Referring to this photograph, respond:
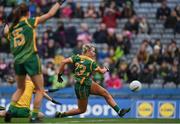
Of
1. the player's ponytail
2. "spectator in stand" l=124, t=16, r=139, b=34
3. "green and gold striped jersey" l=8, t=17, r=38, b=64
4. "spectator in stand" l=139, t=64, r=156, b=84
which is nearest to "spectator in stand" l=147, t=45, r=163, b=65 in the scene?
"spectator in stand" l=139, t=64, r=156, b=84

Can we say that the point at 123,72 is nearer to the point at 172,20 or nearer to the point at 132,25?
the point at 132,25

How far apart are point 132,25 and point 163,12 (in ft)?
5.30

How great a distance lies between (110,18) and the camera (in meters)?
30.9

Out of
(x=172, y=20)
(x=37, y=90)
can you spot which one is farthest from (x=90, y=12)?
(x=37, y=90)

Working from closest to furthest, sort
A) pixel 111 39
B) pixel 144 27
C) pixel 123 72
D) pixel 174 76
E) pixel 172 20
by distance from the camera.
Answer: pixel 174 76, pixel 123 72, pixel 111 39, pixel 144 27, pixel 172 20

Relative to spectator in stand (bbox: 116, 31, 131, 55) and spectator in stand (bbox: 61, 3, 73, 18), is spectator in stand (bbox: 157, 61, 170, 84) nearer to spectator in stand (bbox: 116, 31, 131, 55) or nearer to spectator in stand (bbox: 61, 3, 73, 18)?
spectator in stand (bbox: 116, 31, 131, 55)

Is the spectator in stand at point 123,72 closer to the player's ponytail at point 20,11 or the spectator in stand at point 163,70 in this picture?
the spectator in stand at point 163,70

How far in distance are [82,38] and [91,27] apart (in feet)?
7.61

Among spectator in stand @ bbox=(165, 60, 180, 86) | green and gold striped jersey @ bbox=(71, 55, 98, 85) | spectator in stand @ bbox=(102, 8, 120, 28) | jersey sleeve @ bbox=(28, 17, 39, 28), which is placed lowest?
green and gold striped jersey @ bbox=(71, 55, 98, 85)

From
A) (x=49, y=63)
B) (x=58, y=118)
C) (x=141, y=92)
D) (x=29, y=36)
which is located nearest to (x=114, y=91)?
(x=141, y=92)

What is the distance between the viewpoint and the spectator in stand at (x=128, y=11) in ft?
102

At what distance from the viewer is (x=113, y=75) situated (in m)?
27.0

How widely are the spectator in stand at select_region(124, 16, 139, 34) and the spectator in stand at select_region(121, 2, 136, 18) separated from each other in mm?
696

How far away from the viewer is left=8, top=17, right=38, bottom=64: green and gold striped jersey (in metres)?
14.9
